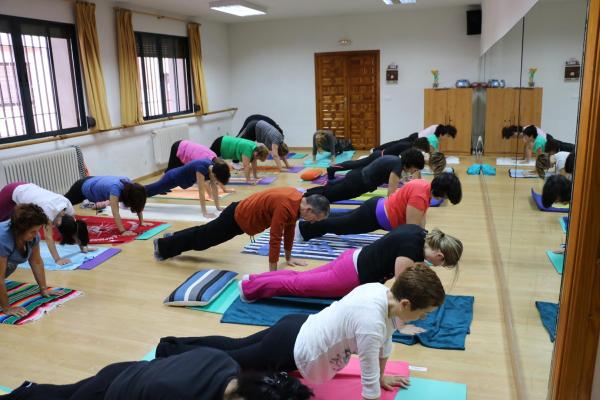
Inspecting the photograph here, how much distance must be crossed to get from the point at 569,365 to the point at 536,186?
3.52 ft

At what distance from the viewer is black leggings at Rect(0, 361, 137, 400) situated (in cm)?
174

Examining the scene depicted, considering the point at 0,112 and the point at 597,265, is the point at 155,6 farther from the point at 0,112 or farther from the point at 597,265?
the point at 597,265

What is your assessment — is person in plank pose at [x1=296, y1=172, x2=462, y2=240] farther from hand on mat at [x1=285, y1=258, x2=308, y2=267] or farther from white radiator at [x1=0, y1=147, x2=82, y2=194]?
white radiator at [x1=0, y1=147, x2=82, y2=194]

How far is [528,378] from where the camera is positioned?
2.07 metres

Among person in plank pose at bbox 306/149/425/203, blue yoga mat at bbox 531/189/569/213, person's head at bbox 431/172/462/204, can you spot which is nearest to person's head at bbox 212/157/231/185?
person in plank pose at bbox 306/149/425/203

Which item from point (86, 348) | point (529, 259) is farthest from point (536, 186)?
point (86, 348)

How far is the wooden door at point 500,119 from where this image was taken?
11.9ft

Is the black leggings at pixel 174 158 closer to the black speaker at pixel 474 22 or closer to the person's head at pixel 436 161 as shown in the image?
the person's head at pixel 436 161

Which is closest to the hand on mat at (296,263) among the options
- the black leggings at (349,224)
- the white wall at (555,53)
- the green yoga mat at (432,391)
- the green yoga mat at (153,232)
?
the black leggings at (349,224)

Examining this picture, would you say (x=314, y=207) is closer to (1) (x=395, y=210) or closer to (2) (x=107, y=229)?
(1) (x=395, y=210)

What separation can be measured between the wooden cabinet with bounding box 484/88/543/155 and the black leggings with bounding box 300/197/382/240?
3.58ft

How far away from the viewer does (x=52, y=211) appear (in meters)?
3.96

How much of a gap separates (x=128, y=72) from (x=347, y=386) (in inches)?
244

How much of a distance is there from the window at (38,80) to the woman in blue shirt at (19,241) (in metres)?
2.85
